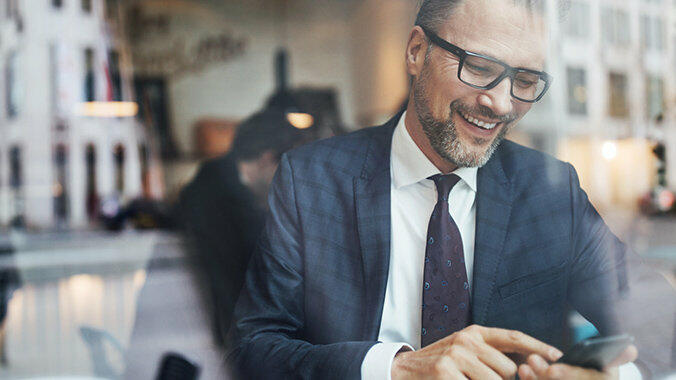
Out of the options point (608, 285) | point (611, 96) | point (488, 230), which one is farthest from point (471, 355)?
point (611, 96)

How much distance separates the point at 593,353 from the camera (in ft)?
3.06

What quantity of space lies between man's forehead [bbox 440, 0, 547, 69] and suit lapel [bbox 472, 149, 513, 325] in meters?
0.21

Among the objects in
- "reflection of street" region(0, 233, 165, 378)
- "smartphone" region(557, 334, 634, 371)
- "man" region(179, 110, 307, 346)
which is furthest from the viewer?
"reflection of street" region(0, 233, 165, 378)

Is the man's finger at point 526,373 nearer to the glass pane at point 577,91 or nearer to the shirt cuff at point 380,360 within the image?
the shirt cuff at point 380,360

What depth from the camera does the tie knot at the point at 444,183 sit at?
1.06m

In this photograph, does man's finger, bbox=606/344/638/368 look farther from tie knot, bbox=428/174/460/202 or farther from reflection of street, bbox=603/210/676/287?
tie knot, bbox=428/174/460/202

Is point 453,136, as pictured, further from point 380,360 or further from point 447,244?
point 380,360

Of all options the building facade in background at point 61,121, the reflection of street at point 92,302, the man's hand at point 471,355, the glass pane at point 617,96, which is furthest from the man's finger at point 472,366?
the building facade in background at point 61,121

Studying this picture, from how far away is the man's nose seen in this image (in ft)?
3.26

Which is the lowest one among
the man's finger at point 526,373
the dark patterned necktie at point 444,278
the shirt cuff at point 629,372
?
the shirt cuff at point 629,372

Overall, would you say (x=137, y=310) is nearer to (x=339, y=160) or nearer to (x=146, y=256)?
(x=146, y=256)

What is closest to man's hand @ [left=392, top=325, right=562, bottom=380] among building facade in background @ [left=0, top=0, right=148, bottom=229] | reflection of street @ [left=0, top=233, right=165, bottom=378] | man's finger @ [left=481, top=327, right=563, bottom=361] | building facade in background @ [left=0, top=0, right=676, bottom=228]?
man's finger @ [left=481, top=327, right=563, bottom=361]

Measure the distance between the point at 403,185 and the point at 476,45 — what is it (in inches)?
12.5

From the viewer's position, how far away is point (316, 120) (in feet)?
4.39
